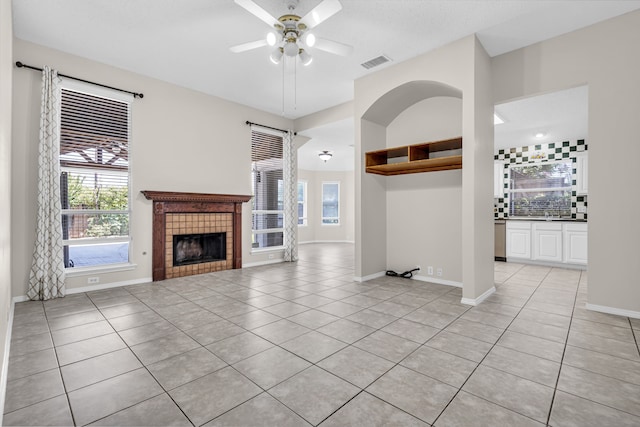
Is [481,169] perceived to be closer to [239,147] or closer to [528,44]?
[528,44]

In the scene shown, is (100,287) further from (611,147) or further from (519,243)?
(519,243)

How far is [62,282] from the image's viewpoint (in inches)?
150

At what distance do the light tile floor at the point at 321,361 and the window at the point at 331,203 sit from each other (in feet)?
25.2

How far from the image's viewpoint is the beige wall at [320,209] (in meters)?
11.3

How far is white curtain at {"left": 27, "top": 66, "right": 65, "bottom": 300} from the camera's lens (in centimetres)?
368

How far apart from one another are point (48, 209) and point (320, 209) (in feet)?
27.3

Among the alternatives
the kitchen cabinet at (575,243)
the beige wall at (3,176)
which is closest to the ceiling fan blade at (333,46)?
the beige wall at (3,176)

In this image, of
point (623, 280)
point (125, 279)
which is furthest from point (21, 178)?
point (623, 280)

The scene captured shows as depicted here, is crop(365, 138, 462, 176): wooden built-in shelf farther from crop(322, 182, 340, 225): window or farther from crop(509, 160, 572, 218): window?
crop(322, 182, 340, 225): window

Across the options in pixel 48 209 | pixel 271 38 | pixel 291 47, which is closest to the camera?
pixel 271 38

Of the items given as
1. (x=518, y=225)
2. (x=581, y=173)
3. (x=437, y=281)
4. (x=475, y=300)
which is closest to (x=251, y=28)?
(x=475, y=300)

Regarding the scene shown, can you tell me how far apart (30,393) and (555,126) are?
780 cm

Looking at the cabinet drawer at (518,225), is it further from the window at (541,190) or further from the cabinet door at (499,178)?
the cabinet door at (499,178)

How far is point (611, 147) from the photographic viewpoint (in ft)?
10.5
